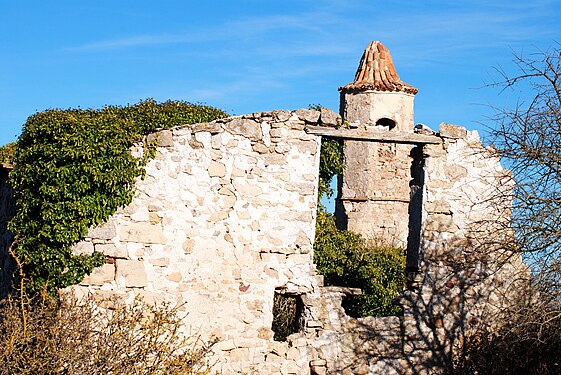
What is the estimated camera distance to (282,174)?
1057 centimetres

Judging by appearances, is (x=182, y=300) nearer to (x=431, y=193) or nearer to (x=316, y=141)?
(x=316, y=141)

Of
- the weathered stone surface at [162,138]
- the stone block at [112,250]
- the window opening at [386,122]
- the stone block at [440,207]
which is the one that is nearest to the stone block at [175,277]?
the stone block at [112,250]

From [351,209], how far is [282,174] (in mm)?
11505

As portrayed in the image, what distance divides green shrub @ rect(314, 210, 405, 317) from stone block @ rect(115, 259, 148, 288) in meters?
7.81

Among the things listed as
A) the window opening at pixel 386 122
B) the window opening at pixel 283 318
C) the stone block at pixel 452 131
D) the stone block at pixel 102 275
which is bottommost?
the window opening at pixel 283 318

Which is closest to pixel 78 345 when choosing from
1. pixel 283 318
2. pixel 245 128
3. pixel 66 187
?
pixel 66 187

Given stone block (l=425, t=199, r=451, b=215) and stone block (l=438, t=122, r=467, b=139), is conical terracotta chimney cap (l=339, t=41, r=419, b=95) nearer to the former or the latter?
stone block (l=438, t=122, r=467, b=139)

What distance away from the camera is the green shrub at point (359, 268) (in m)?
17.4

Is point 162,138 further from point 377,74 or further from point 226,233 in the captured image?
point 377,74

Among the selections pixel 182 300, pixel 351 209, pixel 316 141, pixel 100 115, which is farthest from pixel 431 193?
pixel 351 209

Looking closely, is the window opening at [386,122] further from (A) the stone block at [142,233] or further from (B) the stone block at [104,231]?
(B) the stone block at [104,231]

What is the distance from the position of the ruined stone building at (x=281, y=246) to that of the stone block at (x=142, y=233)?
0.5 inches

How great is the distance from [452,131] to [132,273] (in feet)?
15.0

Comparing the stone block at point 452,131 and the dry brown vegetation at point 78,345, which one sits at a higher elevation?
the stone block at point 452,131
